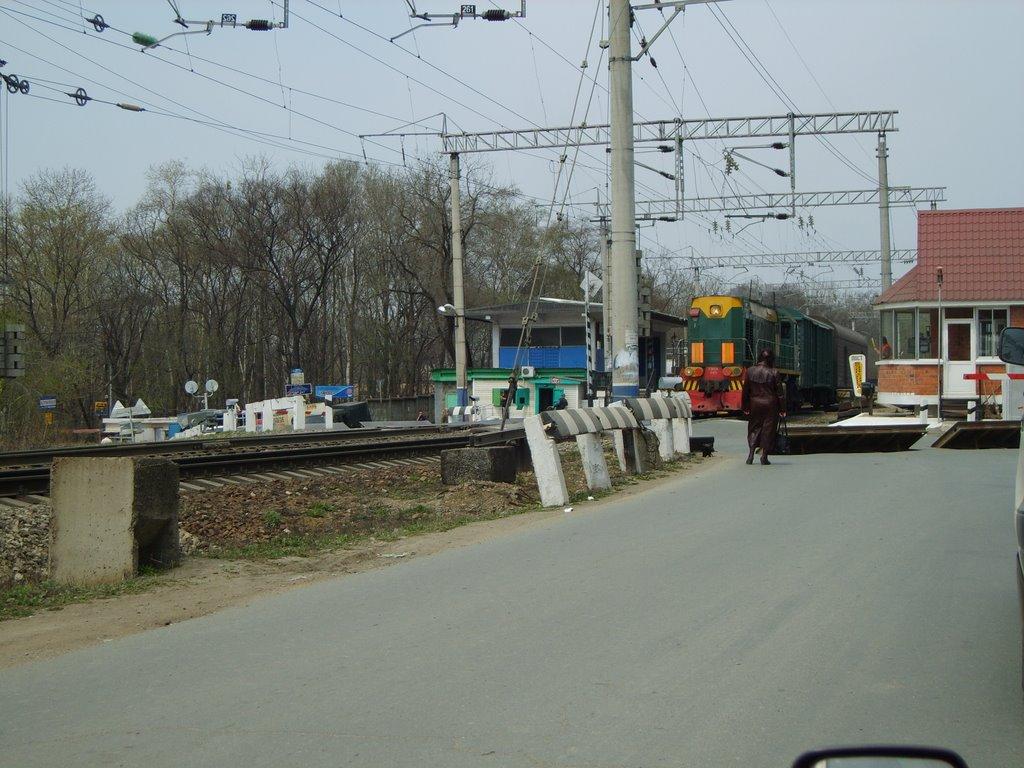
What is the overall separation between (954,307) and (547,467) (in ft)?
70.5

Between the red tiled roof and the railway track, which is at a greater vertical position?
the red tiled roof

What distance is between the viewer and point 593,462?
46.3 ft

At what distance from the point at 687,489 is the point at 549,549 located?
5.08m

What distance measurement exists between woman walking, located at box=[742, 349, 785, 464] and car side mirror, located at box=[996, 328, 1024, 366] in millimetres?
11934

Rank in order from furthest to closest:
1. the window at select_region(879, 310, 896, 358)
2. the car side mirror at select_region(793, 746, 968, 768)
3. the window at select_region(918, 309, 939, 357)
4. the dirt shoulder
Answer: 1. the window at select_region(879, 310, 896, 358)
2. the window at select_region(918, 309, 939, 357)
3. the dirt shoulder
4. the car side mirror at select_region(793, 746, 968, 768)

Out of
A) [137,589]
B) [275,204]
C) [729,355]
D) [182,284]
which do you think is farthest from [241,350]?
[137,589]

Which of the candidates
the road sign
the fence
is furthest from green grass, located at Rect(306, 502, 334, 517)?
the fence

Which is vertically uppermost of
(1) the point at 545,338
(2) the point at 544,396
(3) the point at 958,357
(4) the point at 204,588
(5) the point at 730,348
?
(1) the point at 545,338

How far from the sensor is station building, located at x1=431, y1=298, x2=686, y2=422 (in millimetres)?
52812

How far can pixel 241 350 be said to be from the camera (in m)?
68.0

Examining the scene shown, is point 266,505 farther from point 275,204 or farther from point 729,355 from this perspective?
point 275,204

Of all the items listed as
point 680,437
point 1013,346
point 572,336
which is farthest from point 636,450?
point 572,336

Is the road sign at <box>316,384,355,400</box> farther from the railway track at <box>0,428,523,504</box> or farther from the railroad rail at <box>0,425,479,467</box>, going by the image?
the railway track at <box>0,428,523,504</box>

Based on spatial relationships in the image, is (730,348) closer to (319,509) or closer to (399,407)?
(319,509)
